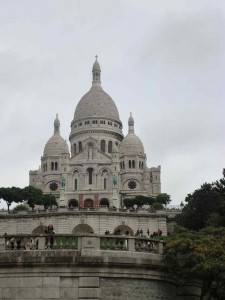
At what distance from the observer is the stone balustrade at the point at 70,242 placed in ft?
72.6

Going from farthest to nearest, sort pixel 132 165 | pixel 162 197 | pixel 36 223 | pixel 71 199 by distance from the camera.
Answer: pixel 132 165 < pixel 71 199 < pixel 162 197 < pixel 36 223

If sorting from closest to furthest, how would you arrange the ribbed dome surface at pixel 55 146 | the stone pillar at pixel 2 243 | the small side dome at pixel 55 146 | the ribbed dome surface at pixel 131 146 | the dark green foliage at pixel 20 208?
the stone pillar at pixel 2 243
the dark green foliage at pixel 20 208
the ribbed dome surface at pixel 131 146
the ribbed dome surface at pixel 55 146
the small side dome at pixel 55 146

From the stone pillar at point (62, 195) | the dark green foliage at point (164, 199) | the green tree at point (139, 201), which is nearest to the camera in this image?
the green tree at point (139, 201)

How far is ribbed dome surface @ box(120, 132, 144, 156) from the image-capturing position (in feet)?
478

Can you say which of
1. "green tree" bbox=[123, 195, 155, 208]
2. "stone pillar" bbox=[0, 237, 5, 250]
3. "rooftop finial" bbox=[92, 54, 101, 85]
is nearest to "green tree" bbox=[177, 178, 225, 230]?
"green tree" bbox=[123, 195, 155, 208]

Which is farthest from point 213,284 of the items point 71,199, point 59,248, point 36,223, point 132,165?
point 132,165

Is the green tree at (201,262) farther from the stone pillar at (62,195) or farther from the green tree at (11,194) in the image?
the stone pillar at (62,195)

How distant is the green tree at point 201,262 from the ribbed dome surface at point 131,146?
120 metres

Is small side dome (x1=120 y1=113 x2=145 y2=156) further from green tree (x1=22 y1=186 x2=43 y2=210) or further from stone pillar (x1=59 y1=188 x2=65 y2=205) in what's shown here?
green tree (x1=22 y1=186 x2=43 y2=210)

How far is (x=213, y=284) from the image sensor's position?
25125mm

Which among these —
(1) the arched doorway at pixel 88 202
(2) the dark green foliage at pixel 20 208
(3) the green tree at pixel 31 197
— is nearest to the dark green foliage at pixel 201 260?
(2) the dark green foliage at pixel 20 208

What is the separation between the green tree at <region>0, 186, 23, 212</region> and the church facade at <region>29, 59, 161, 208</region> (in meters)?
17.8

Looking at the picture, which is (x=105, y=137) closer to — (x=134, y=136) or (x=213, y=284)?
(x=134, y=136)

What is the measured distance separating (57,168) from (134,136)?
18.6 m
